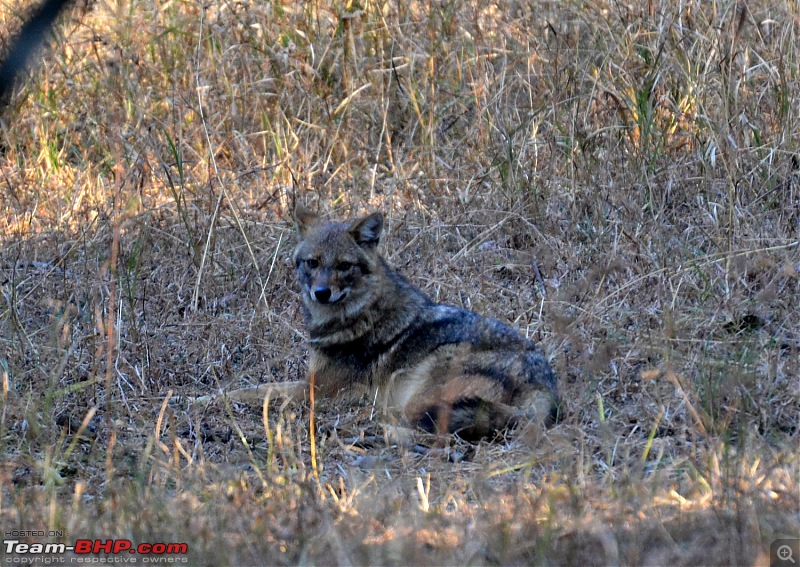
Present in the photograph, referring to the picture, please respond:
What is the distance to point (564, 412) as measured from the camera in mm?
4535

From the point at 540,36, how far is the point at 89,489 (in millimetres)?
5274

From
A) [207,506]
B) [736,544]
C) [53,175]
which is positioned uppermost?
[53,175]

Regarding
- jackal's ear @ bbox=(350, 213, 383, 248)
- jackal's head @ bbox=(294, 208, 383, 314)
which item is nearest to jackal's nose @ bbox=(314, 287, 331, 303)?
jackal's head @ bbox=(294, 208, 383, 314)

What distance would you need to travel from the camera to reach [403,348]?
503 cm

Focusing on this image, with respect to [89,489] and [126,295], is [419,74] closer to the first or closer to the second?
[126,295]

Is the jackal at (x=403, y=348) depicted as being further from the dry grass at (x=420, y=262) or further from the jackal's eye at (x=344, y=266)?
the dry grass at (x=420, y=262)

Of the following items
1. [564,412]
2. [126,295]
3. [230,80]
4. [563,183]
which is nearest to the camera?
[564,412]

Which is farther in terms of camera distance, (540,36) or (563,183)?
(540,36)

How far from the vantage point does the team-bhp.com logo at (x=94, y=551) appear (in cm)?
287

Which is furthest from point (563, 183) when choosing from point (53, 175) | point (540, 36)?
point (53, 175)

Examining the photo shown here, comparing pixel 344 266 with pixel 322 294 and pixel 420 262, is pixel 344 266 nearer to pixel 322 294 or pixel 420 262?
pixel 322 294

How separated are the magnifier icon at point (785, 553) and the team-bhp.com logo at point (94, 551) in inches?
66.2

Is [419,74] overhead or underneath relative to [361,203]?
overhead

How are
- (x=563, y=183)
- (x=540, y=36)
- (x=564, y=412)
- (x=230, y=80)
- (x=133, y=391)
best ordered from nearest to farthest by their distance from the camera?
1. (x=564, y=412)
2. (x=133, y=391)
3. (x=563, y=183)
4. (x=540, y=36)
5. (x=230, y=80)
